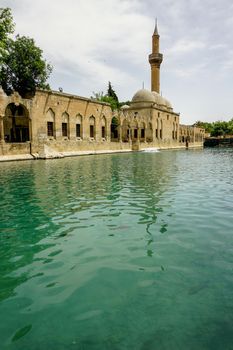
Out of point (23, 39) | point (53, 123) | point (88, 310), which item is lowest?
point (88, 310)

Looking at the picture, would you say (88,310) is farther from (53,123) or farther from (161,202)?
(53,123)

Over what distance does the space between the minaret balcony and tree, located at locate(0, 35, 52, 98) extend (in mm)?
23218

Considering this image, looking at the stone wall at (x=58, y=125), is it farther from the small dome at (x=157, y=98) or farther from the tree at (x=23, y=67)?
the small dome at (x=157, y=98)

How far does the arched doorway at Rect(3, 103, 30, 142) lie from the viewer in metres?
32.0

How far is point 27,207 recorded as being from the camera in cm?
745

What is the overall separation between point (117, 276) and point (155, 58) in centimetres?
5352

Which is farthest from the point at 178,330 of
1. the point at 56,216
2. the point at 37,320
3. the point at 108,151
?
the point at 108,151

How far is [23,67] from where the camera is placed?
3409 centimetres

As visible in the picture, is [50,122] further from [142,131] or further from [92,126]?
[142,131]

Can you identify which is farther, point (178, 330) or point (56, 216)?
point (56, 216)

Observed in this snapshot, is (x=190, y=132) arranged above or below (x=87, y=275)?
above

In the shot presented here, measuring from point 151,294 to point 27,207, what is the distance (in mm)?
4993

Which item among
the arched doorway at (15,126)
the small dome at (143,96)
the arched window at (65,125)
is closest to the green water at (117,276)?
the arched window at (65,125)

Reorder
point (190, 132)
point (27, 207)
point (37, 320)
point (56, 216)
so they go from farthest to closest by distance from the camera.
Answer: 1. point (190, 132)
2. point (27, 207)
3. point (56, 216)
4. point (37, 320)
